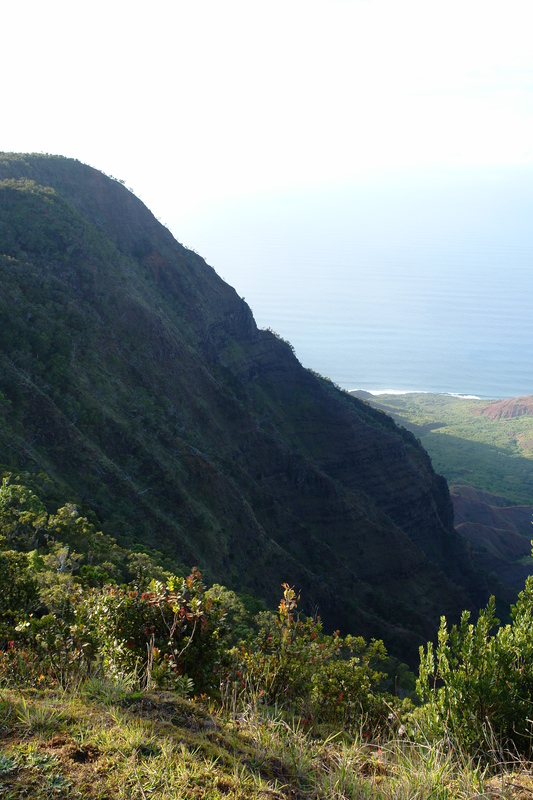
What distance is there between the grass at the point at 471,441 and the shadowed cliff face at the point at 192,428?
27896 mm

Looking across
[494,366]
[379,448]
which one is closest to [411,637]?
[379,448]

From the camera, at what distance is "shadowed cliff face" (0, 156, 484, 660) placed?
2066cm

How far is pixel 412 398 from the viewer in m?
119

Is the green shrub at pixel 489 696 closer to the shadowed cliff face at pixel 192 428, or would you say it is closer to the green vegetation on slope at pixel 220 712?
the green vegetation on slope at pixel 220 712

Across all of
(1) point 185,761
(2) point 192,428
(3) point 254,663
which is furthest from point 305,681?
(2) point 192,428

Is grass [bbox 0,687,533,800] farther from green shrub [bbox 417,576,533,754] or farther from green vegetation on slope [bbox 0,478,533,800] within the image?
green shrub [bbox 417,576,533,754]

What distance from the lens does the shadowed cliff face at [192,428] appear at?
2066 cm

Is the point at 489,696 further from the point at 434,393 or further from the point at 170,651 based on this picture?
the point at 434,393

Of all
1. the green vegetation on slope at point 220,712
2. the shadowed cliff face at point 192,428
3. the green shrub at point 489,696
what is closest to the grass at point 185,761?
the green vegetation on slope at point 220,712

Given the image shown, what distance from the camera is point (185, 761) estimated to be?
13.5 ft

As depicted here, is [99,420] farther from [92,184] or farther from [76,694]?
[92,184]

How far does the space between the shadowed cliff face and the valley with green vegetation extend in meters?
0.12

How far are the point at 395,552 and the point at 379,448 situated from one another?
27.2ft

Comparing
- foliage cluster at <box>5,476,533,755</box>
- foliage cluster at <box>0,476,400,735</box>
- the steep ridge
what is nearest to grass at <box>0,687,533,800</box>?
foliage cluster at <box>5,476,533,755</box>
